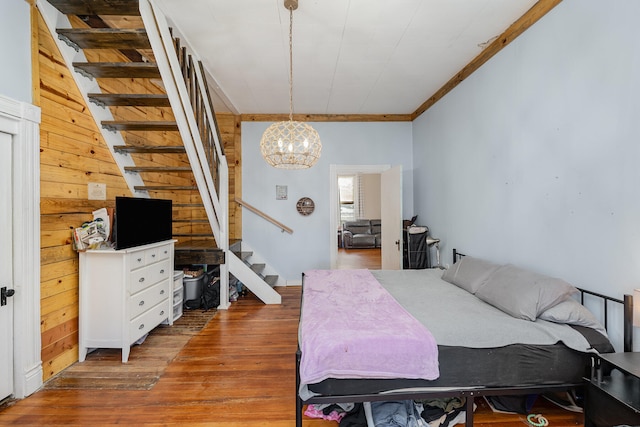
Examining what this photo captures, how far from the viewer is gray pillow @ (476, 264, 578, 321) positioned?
184 centimetres

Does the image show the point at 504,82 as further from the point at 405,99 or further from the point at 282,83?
the point at 282,83

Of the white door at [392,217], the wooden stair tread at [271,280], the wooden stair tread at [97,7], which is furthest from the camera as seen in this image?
the wooden stair tread at [271,280]

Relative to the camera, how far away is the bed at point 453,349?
5.08 feet

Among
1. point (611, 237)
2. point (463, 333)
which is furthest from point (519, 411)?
point (611, 237)

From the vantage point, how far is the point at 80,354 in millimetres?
2467

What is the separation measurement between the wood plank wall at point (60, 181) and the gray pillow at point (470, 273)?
10.8ft

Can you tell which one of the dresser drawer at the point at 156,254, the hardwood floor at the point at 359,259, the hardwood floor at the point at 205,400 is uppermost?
the dresser drawer at the point at 156,254

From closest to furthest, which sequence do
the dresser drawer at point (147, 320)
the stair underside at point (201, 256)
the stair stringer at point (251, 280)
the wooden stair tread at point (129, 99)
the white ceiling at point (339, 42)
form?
the white ceiling at point (339, 42), the wooden stair tread at point (129, 99), the dresser drawer at point (147, 320), the stair underside at point (201, 256), the stair stringer at point (251, 280)

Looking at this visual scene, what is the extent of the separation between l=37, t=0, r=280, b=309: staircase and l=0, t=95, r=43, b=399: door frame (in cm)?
65

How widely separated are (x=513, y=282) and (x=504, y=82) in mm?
1762

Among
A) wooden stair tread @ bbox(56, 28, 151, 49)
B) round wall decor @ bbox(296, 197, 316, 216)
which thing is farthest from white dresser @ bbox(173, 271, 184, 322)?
wooden stair tread @ bbox(56, 28, 151, 49)

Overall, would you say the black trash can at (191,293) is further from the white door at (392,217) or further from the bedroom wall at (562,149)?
the bedroom wall at (562,149)

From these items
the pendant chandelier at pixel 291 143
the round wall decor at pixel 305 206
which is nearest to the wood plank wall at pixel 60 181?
the pendant chandelier at pixel 291 143

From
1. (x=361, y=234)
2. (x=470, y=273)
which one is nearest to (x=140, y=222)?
(x=470, y=273)
